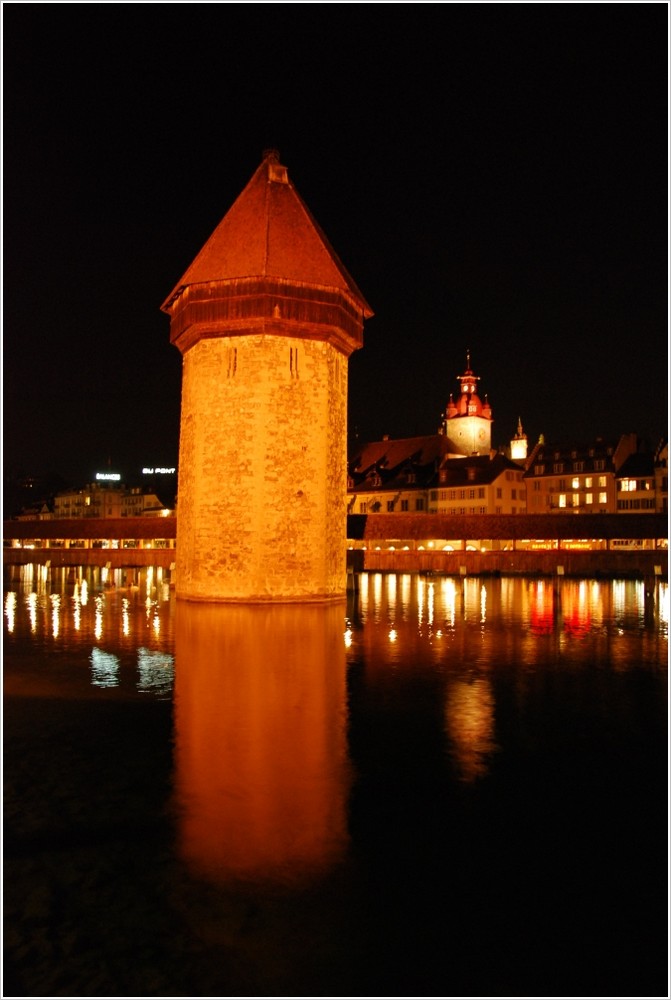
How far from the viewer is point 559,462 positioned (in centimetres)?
5831

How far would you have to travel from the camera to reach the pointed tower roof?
1906 cm

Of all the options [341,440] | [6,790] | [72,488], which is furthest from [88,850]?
[72,488]

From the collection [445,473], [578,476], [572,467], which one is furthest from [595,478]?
[445,473]

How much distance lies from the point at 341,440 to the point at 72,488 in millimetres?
89701

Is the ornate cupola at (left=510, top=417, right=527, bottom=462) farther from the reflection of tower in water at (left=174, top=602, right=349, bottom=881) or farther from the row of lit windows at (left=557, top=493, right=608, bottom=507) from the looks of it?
the reflection of tower in water at (left=174, top=602, right=349, bottom=881)

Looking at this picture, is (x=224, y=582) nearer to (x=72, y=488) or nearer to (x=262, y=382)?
(x=262, y=382)

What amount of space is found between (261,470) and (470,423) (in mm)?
56077

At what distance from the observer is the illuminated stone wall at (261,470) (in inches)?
726

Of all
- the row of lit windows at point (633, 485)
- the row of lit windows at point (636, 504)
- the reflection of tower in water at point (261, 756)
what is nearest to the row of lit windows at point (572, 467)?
the row of lit windows at point (633, 485)

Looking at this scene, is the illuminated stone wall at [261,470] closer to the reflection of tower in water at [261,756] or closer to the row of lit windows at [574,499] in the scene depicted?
the reflection of tower in water at [261,756]

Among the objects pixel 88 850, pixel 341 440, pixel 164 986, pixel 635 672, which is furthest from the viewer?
pixel 341 440

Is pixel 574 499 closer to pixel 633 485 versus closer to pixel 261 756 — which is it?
pixel 633 485

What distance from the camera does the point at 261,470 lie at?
726 inches

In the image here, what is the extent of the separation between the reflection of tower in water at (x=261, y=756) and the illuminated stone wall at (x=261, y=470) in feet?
21.0
